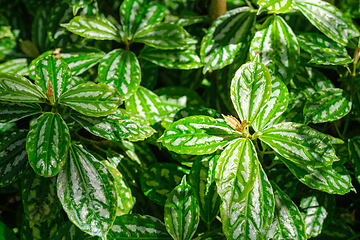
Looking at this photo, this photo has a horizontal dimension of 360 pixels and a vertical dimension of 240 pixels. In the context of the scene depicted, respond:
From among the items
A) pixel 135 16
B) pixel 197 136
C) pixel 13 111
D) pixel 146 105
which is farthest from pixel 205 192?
pixel 135 16

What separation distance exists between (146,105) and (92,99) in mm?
310

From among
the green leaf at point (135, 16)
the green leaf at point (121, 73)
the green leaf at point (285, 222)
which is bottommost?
the green leaf at point (285, 222)

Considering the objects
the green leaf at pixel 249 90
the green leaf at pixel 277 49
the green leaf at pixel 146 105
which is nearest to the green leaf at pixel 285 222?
the green leaf at pixel 249 90

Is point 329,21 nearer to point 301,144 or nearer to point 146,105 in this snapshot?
point 301,144

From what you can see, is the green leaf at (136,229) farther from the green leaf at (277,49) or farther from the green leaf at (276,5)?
the green leaf at (276,5)

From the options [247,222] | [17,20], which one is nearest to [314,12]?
[247,222]

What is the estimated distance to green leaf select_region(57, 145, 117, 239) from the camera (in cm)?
82

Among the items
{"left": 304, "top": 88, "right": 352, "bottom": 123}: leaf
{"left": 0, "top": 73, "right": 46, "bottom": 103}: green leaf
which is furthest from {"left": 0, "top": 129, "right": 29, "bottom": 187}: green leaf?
{"left": 304, "top": 88, "right": 352, "bottom": 123}: leaf

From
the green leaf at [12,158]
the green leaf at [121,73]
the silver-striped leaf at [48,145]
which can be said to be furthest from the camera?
the green leaf at [121,73]

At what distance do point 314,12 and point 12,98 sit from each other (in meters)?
1.04

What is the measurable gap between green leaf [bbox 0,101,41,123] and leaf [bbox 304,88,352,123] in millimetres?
901

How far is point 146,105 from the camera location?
118 centimetres

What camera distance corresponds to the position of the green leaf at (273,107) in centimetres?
88

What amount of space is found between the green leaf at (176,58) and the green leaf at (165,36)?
1.8 inches
